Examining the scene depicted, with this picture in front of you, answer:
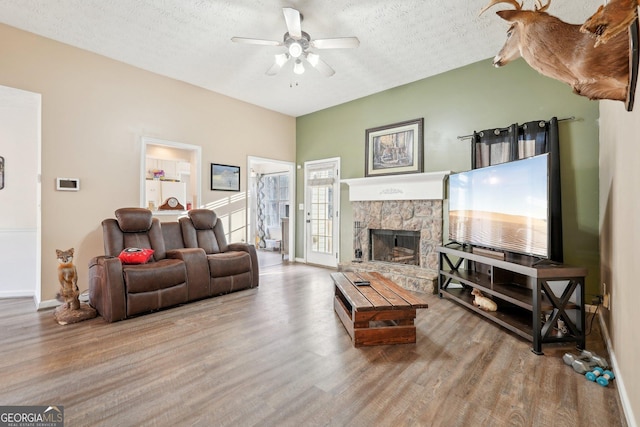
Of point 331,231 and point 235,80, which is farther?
point 331,231

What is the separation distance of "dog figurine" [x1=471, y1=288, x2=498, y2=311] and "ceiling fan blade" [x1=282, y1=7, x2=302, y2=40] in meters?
3.28

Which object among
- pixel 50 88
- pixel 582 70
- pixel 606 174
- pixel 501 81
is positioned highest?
pixel 501 81

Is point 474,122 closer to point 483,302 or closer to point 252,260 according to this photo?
point 483,302

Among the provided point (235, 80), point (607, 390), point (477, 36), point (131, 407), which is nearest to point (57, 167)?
point (235, 80)

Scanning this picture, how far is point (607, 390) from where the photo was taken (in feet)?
5.86

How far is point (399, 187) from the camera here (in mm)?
4559

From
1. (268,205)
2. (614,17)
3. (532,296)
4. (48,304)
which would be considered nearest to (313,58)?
(614,17)

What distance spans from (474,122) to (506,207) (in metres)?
1.60

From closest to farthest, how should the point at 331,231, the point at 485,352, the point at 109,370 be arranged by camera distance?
the point at 109,370, the point at 485,352, the point at 331,231

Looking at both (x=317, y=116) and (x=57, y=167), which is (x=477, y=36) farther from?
(x=57, y=167)

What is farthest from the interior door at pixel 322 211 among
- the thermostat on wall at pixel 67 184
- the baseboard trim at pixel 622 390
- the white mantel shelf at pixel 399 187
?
the baseboard trim at pixel 622 390

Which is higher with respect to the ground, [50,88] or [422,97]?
[422,97]

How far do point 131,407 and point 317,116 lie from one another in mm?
5313

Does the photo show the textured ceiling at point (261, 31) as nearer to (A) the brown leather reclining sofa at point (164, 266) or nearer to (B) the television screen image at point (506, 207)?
(B) the television screen image at point (506, 207)
